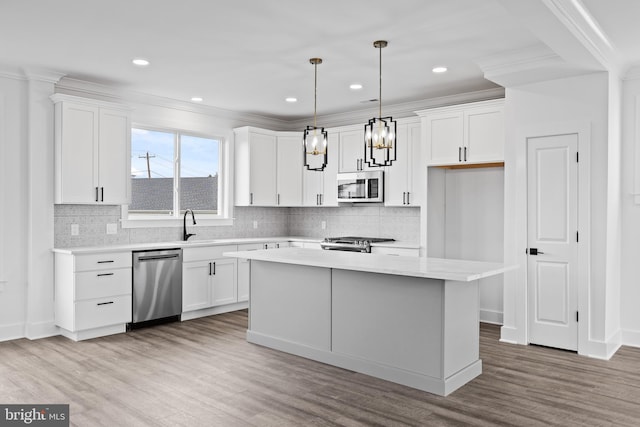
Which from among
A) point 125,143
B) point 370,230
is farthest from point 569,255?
point 125,143

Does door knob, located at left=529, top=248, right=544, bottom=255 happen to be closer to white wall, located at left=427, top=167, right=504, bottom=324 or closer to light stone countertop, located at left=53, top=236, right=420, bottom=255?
white wall, located at left=427, top=167, right=504, bottom=324

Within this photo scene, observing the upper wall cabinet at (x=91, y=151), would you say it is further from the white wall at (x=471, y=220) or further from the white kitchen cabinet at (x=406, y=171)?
the white wall at (x=471, y=220)

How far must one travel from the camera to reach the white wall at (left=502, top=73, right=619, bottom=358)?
13.9ft

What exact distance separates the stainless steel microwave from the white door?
79.5 inches

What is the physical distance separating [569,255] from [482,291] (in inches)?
56.6

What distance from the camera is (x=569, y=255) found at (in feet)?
14.5

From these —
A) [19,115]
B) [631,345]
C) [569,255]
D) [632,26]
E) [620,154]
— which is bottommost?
[631,345]

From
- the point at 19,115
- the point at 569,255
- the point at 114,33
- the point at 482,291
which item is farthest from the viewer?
the point at 482,291

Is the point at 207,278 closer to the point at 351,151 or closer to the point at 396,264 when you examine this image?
the point at 351,151

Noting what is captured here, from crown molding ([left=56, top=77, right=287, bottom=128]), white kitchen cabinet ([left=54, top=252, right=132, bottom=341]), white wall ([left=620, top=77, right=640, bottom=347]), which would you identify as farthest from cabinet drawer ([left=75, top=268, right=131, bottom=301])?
white wall ([left=620, top=77, right=640, bottom=347])

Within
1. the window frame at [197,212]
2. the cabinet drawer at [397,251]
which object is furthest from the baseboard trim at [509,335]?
the window frame at [197,212]

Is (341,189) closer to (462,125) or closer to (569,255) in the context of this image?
(462,125)

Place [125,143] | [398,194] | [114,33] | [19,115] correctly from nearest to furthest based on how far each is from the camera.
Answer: [114,33], [19,115], [125,143], [398,194]

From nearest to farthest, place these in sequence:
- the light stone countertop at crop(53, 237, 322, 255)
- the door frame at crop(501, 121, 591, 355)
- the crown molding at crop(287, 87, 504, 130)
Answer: the door frame at crop(501, 121, 591, 355)
the light stone countertop at crop(53, 237, 322, 255)
the crown molding at crop(287, 87, 504, 130)
